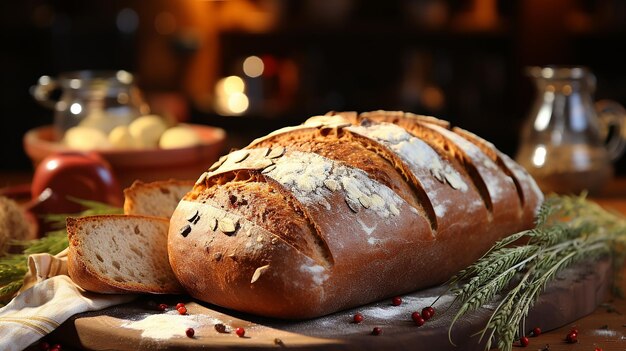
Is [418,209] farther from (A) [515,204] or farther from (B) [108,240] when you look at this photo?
(B) [108,240]

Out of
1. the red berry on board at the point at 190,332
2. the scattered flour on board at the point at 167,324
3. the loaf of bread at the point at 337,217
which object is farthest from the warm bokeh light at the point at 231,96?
the red berry on board at the point at 190,332

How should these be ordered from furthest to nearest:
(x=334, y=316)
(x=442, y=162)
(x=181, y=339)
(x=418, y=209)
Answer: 1. (x=442, y=162)
2. (x=418, y=209)
3. (x=334, y=316)
4. (x=181, y=339)

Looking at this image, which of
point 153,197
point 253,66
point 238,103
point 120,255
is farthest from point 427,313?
point 253,66

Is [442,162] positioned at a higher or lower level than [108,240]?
higher

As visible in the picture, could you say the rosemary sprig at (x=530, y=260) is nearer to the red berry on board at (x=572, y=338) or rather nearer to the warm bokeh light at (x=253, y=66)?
the red berry on board at (x=572, y=338)

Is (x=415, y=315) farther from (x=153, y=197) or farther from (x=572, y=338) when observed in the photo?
(x=153, y=197)

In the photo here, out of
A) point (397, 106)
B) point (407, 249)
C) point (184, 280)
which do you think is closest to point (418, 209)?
point (407, 249)
